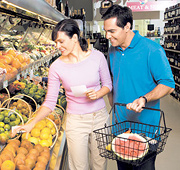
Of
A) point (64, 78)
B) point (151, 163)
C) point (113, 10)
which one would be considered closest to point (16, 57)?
point (64, 78)

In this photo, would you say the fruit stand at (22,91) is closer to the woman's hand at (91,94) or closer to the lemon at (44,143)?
the lemon at (44,143)

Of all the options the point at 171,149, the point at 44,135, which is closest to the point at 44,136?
the point at 44,135

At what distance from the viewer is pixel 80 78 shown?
2061 mm

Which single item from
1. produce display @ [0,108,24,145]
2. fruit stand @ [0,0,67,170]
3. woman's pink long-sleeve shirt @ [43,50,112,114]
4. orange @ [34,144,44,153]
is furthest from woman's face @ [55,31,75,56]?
orange @ [34,144,44,153]

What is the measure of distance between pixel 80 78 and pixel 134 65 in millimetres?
429

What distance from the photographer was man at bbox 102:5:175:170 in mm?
1829

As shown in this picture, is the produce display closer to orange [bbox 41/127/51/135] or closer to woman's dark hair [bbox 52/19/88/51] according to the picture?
orange [bbox 41/127/51/135]

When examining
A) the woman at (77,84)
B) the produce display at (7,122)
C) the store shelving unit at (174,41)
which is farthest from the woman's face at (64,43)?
the store shelving unit at (174,41)

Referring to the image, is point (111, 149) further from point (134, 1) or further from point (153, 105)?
point (134, 1)

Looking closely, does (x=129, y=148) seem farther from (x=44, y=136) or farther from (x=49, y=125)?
(x=49, y=125)

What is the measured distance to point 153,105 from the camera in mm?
1969

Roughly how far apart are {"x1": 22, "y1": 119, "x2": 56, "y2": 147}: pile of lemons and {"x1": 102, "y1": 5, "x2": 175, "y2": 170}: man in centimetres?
79

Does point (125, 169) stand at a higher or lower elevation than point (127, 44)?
lower

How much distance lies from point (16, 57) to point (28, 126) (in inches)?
34.7
